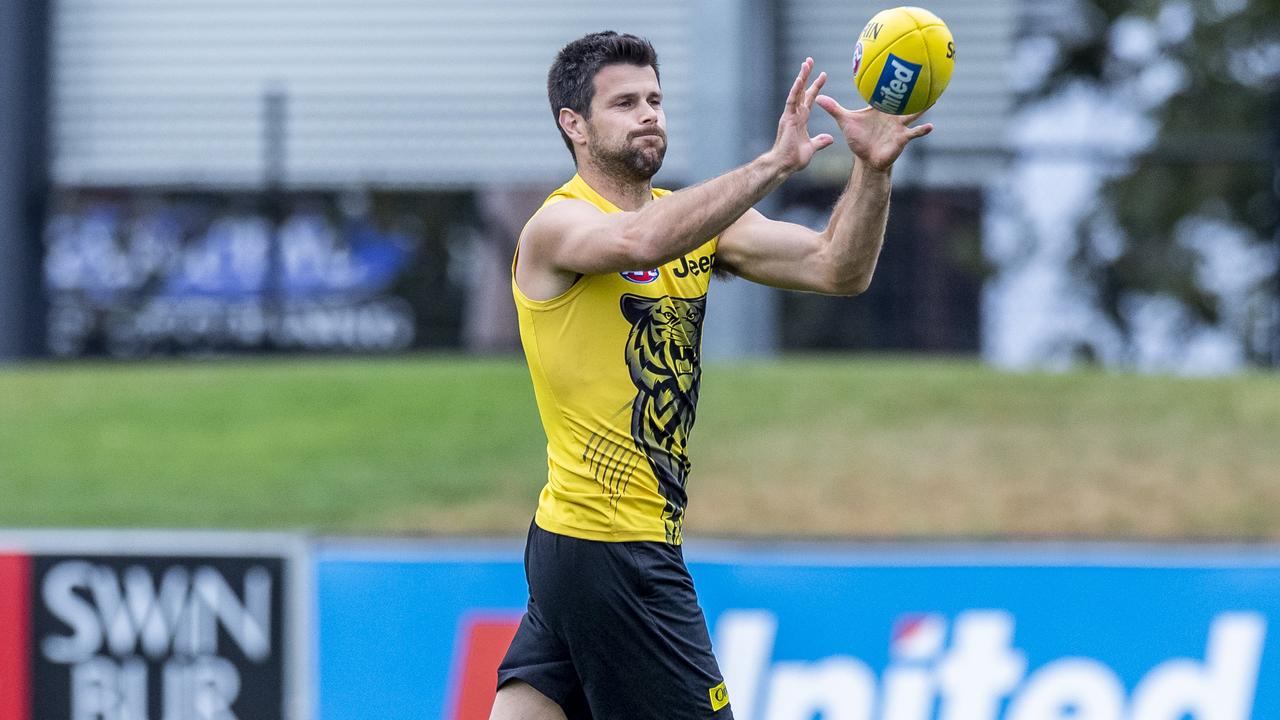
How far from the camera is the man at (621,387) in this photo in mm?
4074

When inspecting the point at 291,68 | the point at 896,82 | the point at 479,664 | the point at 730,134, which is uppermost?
the point at 291,68

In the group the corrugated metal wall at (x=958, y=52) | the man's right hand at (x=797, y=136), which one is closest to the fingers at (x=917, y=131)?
the man's right hand at (x=797, y=136)

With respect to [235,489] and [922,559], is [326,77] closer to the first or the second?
[235,489]

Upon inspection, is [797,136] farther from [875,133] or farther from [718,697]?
[718,697]

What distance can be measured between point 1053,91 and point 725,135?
28.3 ft

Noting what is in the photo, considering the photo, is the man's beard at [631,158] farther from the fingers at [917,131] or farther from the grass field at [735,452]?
the grass field at [735,452]

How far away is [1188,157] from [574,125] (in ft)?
30.1

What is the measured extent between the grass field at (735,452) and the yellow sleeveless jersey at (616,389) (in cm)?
434

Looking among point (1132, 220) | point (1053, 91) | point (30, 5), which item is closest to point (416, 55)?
point (30, 5)

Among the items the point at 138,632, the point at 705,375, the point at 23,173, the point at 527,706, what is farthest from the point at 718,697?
the point at 23,173

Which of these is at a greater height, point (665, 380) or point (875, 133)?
point (875, 133)

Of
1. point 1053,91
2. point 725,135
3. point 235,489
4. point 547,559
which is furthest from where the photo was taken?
point 1053,91

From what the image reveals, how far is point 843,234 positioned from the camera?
4.22 meters

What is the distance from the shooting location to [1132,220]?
15.3 m
